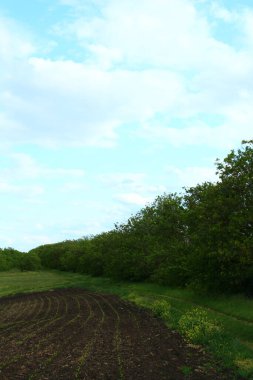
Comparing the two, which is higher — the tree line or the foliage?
the foliage

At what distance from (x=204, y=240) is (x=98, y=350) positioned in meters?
15.0

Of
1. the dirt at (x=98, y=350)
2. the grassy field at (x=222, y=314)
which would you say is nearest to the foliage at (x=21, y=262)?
the grassy field at (x=222, y=314)

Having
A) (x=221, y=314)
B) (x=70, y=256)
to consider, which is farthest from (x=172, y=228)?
(x=70, y=256)

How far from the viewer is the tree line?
27.3m

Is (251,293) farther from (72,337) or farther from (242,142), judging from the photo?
(72,337)

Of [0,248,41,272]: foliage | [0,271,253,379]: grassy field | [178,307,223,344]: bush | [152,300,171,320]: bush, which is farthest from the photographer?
[0,248,41,272]: foliage

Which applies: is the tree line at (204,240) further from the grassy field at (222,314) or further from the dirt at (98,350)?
the dirt at (98,350)

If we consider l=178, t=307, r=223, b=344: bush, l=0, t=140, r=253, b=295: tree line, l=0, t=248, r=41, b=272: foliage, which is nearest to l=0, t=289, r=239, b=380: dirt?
l=178, t=307, r=223, b=344: bush

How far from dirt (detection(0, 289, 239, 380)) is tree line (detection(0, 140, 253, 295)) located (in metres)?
5.39

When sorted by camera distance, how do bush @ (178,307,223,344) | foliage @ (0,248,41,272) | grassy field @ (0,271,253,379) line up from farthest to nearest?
foliage @ (0,248,41,272) < bush @ (178,307,223,344) < grassy field @ (0,271,253,379)

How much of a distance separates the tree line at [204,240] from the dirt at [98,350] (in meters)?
5.39

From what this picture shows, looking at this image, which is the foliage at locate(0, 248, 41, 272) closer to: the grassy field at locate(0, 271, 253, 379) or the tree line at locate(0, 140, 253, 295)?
the tree line at locate(0, 140, 253, 295)

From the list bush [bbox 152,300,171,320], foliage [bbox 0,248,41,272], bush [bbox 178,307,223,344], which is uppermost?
foliage [bbox 0,248,41,272]

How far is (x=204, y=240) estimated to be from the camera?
1281 inches
